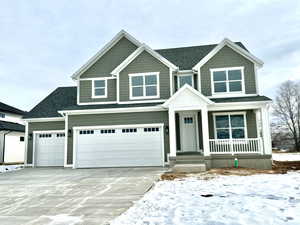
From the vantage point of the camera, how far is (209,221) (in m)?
3.81

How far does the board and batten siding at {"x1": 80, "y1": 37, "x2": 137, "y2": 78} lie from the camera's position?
15.0 metres

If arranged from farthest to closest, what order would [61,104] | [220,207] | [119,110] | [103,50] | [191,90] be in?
[61,104] → [103,50] → [119,110] → [191,90] → [220,207]

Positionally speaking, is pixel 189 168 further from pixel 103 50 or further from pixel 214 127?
pixel 103 50

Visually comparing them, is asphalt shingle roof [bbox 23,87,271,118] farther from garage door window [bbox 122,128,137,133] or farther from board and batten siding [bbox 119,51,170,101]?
garage door window [bbox 122,128,137,133]

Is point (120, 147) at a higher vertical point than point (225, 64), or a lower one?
lower

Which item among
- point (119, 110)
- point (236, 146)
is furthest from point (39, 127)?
point (236, 146)

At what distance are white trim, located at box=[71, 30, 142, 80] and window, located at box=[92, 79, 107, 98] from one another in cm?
116

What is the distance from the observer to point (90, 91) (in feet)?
48.8

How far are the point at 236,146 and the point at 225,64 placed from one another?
5.23 m

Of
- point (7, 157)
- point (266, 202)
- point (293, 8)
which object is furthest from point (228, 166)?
point (7, 157)

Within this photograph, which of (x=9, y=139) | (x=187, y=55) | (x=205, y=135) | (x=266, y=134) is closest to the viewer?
(x=266, y=134)

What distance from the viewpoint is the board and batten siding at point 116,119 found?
43.5ft

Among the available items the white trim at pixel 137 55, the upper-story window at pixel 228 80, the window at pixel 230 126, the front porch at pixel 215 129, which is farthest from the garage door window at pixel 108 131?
the upper-story window at pixel 228 80

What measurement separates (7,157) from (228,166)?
19.7 metres
